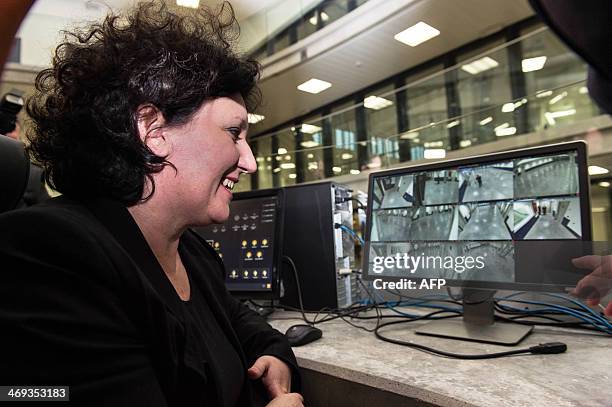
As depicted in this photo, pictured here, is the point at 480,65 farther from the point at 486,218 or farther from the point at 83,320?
the point at 83,320

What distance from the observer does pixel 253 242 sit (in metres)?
1.34

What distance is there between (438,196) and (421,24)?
18.3 feet

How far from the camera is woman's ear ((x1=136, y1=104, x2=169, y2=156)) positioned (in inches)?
28.0

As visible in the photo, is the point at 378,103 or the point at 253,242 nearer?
the point at 253,242

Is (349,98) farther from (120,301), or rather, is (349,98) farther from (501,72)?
(120,301)

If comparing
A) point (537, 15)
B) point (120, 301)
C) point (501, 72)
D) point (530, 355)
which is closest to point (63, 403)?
point (120, 301)

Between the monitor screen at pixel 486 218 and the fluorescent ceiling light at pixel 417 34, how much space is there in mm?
5522

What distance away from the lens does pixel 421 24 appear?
5781 mm

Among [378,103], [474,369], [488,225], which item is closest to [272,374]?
[474,369]

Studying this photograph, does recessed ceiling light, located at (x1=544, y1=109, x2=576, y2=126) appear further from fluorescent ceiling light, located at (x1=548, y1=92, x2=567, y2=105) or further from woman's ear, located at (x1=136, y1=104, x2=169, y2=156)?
woman's ear, located at (x1=136, y1=104, x2=169, y2=156)

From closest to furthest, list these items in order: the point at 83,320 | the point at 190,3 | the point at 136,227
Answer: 1. the point at 83,320
2. the point at 136,227
3. the point at 190,3

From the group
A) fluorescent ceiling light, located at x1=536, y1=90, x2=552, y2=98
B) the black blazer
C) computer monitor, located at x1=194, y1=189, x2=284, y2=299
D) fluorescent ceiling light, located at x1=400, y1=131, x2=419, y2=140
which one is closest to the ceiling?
fluorescent ceiling light, located at x1=536, y1=90, x2=552, y2=98

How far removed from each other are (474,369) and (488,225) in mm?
377

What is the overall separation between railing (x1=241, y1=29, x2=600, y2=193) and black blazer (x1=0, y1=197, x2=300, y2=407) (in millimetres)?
2713
